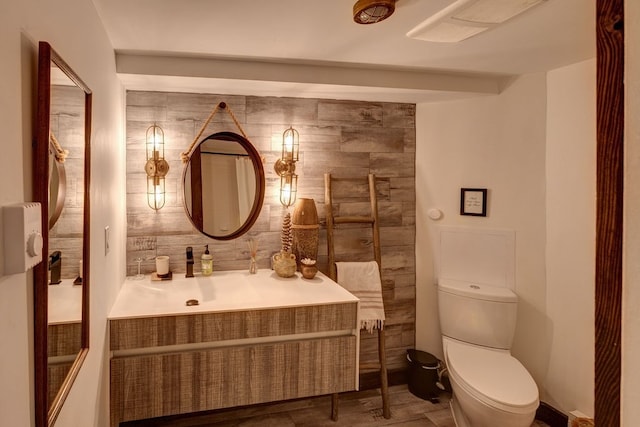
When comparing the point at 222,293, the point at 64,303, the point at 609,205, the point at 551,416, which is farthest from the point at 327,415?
the point at 609,205

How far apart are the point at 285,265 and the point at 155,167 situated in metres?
0.99

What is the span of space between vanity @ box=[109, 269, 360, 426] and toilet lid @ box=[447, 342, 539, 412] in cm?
63

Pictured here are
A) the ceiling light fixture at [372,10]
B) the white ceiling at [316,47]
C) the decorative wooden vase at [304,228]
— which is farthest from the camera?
the decorative wooden vase at [304,228]

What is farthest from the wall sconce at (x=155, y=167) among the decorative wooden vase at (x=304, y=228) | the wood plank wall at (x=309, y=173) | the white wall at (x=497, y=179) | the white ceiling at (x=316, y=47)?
the white wall at (x=497, y=179)

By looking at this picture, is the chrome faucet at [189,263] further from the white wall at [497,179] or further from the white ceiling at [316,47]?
the white wall at [497,179]

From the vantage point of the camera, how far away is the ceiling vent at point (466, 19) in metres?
1.53

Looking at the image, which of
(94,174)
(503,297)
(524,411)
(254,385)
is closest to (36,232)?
(94,174)

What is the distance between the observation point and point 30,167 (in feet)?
2.73

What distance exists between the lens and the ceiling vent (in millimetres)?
1533

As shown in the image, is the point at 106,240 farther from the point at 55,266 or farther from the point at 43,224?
the point at 43,224

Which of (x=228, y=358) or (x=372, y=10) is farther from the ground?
(x=372, y=10)

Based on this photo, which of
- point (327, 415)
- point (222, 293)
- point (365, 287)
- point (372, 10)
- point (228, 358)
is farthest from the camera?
point (365, 287)

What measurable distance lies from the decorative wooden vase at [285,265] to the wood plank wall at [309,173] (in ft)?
0.68

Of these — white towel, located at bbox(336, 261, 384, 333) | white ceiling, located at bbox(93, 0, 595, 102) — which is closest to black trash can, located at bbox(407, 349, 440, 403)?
white towel, located at bbox(336, 261, 384, 333)
